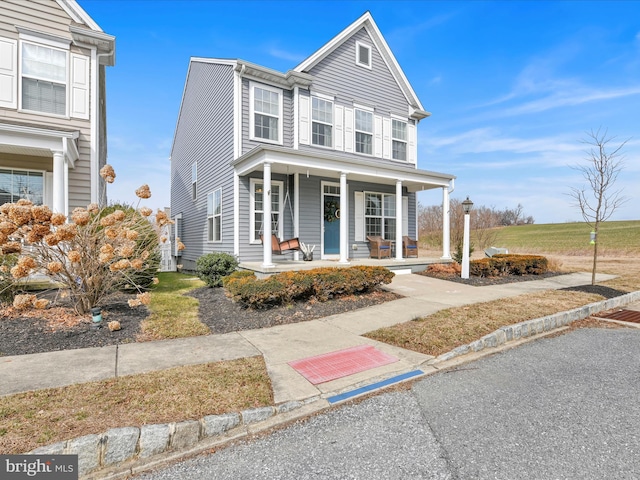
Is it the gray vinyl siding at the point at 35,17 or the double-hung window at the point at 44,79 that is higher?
the gray vinyl siding at the point at 35,17

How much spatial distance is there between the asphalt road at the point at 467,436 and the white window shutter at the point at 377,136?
402 inches

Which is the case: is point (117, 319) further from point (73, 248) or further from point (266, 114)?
point (266, 114)

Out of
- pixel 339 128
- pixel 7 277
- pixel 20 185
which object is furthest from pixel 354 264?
pixel 20 185

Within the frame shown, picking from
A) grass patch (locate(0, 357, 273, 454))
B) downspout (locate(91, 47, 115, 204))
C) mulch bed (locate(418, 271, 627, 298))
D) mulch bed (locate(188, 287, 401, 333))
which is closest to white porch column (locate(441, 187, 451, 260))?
mulch bed (locate(418, 271, 627, 298))

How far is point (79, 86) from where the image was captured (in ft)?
29.2

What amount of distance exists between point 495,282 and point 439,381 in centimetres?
773

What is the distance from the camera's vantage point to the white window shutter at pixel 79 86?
8867 millimetres

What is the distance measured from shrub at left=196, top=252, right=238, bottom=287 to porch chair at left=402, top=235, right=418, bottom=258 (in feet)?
22.6

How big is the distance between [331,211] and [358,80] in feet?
17.1

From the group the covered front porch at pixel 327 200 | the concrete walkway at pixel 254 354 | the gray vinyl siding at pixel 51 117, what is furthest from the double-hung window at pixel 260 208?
the concrete walkway at pixel 254 354

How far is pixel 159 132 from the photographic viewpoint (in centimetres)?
1795

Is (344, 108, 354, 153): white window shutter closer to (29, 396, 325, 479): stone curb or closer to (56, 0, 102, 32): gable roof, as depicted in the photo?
(56, 0, 102, 32): gable roof

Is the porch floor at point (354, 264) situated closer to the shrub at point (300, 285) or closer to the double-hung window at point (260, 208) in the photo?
the double-hung window at point (260, 208)

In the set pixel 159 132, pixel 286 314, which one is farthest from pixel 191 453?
pixel 159 132
